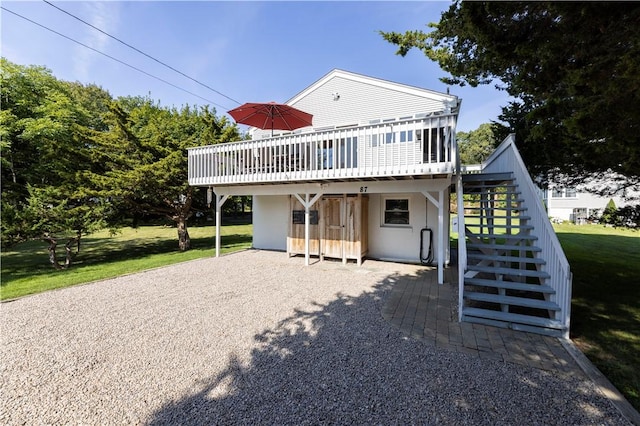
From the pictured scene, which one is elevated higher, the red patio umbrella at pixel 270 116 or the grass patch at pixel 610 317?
the red patio umbrella at pixel 270 116

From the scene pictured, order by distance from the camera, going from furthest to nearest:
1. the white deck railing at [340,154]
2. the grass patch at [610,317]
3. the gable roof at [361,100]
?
the gable roof at [361,100], the white deck railing at [340,154], the grass patch at [610,317]

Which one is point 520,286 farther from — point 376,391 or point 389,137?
point 389,137

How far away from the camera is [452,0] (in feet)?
12.8

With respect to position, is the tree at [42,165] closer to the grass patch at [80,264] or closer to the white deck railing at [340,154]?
the grass patch at [80,264]

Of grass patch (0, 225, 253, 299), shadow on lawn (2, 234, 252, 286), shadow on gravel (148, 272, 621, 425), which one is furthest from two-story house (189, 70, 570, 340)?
shadow on lawn (2, 234, 252, 286)

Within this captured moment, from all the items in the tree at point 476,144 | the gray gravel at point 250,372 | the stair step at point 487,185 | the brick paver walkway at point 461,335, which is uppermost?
the tree at point 476,144

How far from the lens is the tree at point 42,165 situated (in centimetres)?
762

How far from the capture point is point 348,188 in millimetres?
7484

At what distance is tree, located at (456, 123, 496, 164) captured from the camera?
38031 millimetres

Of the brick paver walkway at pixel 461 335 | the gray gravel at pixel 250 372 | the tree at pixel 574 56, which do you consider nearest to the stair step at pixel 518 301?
the brick paver walkway at pixel 461 335

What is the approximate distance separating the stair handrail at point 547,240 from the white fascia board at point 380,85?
2.51m

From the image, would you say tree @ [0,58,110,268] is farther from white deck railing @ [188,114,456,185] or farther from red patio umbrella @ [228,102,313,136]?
red patio umbrella @ [228,102,313,136]

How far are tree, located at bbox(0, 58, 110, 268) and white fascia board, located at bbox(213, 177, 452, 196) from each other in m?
4.31

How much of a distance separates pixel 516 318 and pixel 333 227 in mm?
5445
